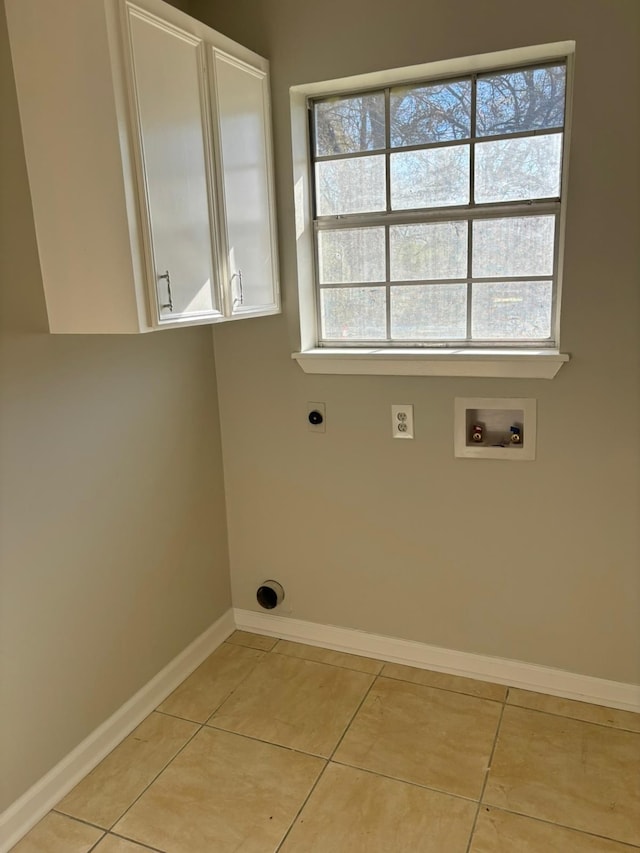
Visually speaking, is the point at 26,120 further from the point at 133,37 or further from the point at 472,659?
the point at 472,659

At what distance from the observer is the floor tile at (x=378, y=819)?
1.73m

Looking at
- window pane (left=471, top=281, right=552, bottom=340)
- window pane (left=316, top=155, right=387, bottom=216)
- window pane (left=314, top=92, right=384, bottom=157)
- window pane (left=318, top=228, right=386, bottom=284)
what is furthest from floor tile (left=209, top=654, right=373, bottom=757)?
window pane (left=314, top=92, right=384, bottom=157)

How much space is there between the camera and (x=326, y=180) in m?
2.37

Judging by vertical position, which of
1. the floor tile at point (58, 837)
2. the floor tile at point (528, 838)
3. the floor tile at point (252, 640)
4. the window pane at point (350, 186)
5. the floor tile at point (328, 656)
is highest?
the window pane at point (350, 186)

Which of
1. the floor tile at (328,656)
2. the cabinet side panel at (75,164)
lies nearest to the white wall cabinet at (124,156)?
the cabinet side panel at (75,164)

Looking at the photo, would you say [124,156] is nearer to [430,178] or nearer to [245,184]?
[245,184]

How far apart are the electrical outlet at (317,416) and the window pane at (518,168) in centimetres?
92

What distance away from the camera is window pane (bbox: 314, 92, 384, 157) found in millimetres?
2242

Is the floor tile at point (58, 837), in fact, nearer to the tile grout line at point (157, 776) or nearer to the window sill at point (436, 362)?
the tile grout line at point (157, 776)

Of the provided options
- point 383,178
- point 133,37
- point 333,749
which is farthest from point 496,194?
point 333,749

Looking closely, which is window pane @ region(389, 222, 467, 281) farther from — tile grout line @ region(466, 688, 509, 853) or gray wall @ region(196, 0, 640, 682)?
tile grout line @ region(466, 688, 509, 853)

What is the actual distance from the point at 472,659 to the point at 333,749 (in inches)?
25.2

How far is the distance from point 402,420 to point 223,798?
53.0 inches

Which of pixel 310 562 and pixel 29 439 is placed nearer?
pixel 29 439
